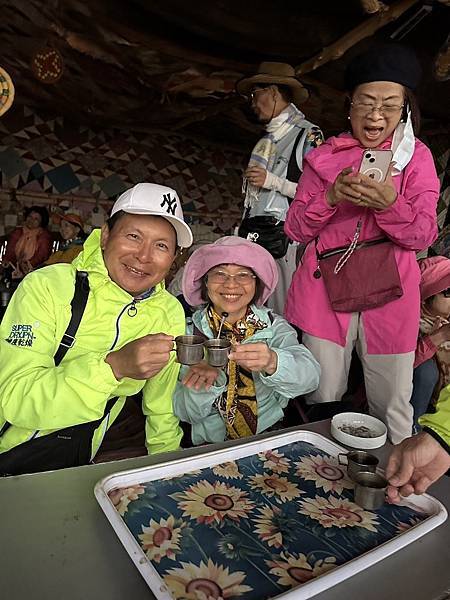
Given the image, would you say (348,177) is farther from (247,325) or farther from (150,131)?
(150,131)

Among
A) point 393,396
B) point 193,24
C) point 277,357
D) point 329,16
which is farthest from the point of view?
point 193,24

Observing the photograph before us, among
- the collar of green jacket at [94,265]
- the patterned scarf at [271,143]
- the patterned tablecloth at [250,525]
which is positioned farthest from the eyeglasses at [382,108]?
the patterned tablecloth at [250,525]

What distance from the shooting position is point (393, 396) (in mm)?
2184

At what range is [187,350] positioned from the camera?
1.50 m

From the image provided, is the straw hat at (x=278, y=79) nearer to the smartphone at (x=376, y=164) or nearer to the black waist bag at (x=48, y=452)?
the smartphone at (x=376, y=164)

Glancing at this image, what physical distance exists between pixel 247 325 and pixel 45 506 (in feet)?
4.44

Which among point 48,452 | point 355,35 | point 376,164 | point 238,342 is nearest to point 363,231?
point 376,164

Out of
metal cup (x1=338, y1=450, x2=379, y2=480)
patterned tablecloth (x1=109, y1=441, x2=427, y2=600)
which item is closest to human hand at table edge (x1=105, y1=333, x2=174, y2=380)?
patterned tablecloth (x1=109, y1=441, x2=427, y2=600)

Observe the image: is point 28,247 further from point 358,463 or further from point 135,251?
point 358,463

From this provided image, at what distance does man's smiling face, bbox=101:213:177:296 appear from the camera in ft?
5.78

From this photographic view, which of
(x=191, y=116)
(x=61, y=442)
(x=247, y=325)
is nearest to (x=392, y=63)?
(x=247, y=325)

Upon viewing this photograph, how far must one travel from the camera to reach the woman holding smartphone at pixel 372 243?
6.79 ft

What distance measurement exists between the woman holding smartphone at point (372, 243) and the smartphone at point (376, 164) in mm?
115

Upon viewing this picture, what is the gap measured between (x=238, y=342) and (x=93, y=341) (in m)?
0.72
